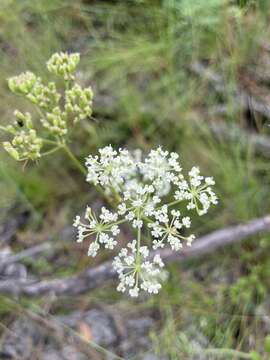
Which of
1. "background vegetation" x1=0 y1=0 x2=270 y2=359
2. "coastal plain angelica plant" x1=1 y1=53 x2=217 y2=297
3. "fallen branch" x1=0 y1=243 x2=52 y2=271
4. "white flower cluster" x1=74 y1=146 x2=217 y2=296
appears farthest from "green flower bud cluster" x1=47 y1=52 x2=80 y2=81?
"fallen branch" x1=0 y1=243 x2=52 y2=271

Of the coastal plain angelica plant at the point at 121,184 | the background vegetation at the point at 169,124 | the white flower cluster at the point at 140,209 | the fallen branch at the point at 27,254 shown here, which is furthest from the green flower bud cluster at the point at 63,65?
the fallen branch at the point at 27,254

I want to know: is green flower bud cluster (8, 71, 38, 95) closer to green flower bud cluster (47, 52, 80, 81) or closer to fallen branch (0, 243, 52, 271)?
green flower bud cluster (47, 52, 80, 81)

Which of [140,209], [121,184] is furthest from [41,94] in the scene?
[140,209]

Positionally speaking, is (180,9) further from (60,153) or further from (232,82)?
(60,153)

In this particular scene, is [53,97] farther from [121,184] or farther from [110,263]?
[110,263]

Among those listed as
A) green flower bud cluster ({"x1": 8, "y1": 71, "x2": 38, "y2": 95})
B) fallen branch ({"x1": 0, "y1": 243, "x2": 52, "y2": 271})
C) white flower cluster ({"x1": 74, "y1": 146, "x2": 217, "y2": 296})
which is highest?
green flower bud cluster ({"x1": 8, "y1": 71, "x2": 38, "y2": 95})

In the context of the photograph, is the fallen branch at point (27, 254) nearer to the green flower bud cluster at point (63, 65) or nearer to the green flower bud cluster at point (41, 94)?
the green flower bud cluster at point (41, 94)
